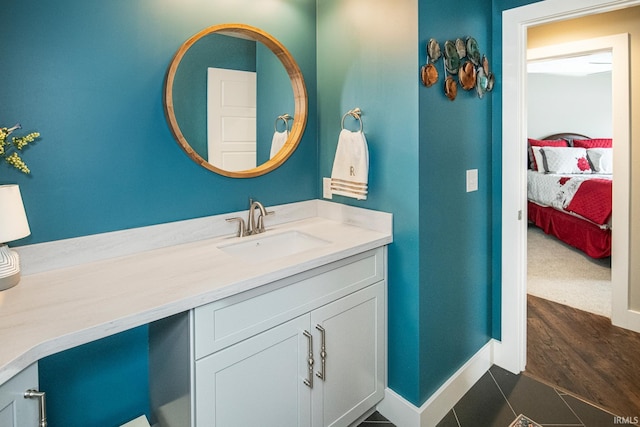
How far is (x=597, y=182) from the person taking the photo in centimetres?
425

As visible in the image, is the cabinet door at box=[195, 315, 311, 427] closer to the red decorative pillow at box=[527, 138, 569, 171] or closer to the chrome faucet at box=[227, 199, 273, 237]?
the chrome faucet at box=[227, 199, 273, 237]

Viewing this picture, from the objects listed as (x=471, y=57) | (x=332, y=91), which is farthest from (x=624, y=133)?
(x=332, y=91)

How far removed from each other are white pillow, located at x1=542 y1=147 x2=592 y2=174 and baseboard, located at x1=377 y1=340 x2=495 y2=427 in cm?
464

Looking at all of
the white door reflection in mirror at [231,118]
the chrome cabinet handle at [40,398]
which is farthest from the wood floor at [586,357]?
the chrome cabinet handle at [40,398]

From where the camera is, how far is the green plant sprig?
1.25 m

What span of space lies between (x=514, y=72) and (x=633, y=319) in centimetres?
187

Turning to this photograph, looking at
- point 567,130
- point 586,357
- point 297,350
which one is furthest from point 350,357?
point 567,130

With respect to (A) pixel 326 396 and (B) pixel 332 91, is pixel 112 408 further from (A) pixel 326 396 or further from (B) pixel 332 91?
(B) pixel 332 91

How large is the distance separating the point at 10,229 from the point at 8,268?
0.14 m

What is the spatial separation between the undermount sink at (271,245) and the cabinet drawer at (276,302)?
0.66 ft

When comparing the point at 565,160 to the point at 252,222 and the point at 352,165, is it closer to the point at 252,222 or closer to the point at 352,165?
the point at 352,165

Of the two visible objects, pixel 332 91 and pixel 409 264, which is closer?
pixel 409 264

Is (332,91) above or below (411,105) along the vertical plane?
above

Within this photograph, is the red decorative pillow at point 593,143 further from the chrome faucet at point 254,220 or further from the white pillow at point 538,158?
the chrome faucet at point 254,220
